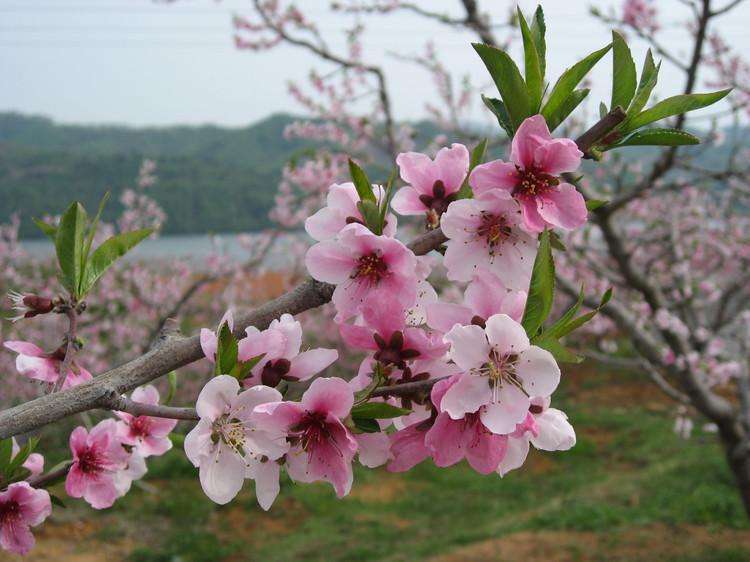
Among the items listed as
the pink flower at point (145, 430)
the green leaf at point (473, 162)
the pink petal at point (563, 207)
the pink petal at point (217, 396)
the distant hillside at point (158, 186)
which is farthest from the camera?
the distant hillside at point (158, 186)

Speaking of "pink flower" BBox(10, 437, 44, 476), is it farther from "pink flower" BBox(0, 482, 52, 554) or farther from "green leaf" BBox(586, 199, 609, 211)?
"green leaf" BBox(586, 199, 609, 211)

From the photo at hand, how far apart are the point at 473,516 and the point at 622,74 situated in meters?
6.09

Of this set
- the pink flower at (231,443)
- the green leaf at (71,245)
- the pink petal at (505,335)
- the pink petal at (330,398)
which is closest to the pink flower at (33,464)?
the green leaf at (71,245)

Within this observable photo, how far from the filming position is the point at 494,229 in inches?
36.3

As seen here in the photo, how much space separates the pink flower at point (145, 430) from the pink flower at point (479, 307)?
599 mm

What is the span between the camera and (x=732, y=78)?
6891 mm

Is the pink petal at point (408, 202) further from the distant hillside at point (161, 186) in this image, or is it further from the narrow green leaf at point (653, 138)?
the distant hillside at point (161, 186)

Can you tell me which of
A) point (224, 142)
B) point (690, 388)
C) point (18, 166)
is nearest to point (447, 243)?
point (690, 388)

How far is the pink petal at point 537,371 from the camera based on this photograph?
2.71 feet

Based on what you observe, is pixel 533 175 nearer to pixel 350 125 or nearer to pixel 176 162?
pixel 350 125

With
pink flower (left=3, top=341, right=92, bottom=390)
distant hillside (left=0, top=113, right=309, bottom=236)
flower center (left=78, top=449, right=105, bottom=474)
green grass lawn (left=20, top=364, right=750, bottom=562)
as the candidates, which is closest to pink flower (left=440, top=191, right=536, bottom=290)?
pink flower (left=3, top=341, right=92, bottom=390)

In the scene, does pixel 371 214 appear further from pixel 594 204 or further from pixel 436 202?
pixel 594 204

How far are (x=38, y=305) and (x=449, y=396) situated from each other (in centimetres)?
71

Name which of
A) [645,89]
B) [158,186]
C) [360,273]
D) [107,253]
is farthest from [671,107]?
[158,186]
